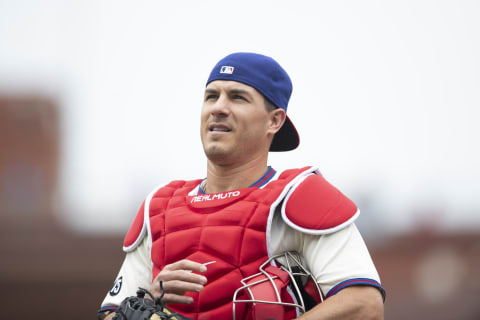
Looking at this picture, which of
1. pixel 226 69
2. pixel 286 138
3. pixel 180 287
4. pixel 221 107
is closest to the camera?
pixel 180 287

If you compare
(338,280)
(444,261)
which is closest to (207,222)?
(338,280)

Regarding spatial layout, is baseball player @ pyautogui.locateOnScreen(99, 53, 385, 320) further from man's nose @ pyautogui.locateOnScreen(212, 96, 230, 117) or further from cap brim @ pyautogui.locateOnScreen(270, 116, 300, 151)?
cap brim @ pyautogui.locateOnScreen(270, 116, 300, 151)

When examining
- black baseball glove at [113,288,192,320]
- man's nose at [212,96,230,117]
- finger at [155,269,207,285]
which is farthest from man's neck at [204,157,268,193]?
black baseball glove at [113,288,192,320]

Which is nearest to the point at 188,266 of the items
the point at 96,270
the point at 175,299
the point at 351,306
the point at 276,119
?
the point at 175,299

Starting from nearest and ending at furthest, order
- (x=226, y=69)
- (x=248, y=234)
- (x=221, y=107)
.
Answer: (x=248, y=234), (x=221, y=107), (x=226, y=69)

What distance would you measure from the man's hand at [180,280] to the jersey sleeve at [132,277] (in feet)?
1.25

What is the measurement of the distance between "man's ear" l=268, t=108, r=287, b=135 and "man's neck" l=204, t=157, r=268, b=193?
0.54 feet

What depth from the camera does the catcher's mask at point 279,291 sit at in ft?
8.54

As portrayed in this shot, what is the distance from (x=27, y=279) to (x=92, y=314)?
2271mm

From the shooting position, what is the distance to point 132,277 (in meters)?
3.09

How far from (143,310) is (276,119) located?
1193mm

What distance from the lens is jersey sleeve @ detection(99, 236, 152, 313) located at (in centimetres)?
304

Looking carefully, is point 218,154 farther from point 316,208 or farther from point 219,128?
point 316,208

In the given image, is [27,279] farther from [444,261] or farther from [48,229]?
[444,261]
